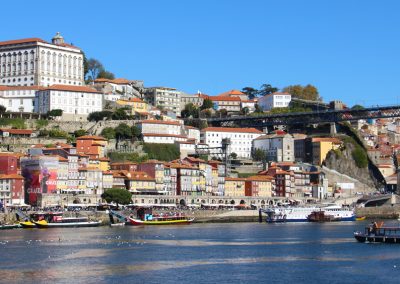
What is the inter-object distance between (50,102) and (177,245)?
46032 millimetres

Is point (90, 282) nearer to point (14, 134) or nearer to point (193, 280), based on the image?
point (193, 280)

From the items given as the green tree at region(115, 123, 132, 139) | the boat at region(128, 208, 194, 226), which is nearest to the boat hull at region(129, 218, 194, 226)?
the boat at region(128, 208, 194, 226)

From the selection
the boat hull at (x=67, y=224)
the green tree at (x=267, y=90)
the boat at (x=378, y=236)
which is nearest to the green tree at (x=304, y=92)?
the green tree at (x=267, y=90)

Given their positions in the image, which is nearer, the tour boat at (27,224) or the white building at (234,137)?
the tour boat at (27,224)

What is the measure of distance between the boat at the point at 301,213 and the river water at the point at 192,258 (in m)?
17.4

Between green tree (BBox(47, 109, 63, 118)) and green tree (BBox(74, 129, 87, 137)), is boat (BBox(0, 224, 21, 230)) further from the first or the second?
green tree (BBox(47, 109, 63, 118))

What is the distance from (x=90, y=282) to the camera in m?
33.8

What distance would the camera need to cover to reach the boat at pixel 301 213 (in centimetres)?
7738

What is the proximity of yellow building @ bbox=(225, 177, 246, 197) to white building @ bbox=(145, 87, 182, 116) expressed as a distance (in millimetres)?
24250

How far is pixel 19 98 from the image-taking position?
94.2m

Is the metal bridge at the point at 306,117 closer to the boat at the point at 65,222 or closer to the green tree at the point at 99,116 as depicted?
the green tree at the point at 99,116

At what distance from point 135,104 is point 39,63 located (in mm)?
11540

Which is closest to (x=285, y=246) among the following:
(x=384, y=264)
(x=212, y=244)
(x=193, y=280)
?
(x=212, y=244)

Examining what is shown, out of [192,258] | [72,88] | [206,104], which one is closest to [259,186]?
[72,88]
